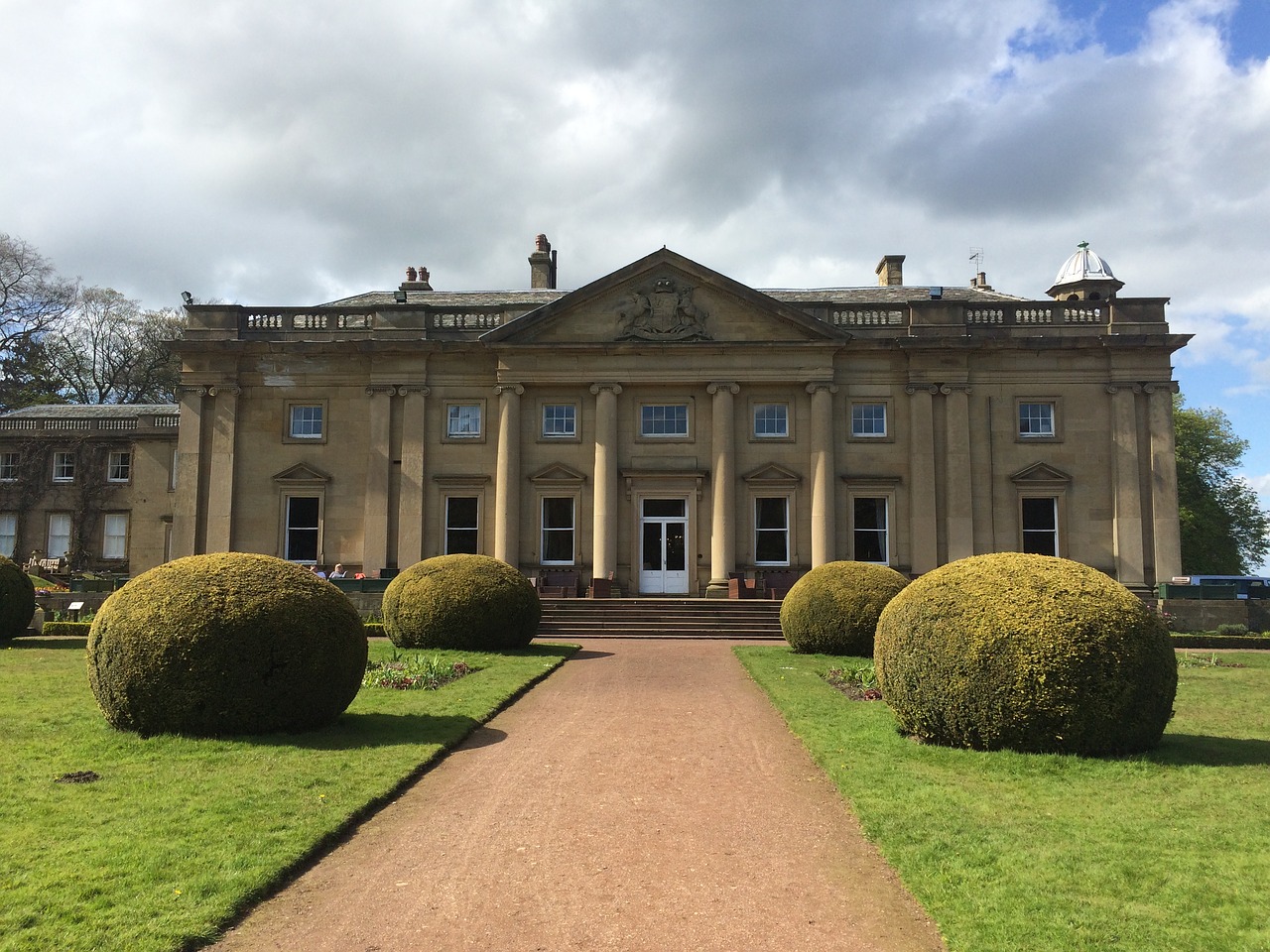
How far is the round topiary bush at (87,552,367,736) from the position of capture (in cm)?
977

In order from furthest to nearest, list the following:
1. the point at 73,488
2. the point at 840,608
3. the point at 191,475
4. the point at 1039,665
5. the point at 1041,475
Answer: the point at 73,488 → the point at 191,475 → the point at 1041,475 → the point at 840,608 → the point at 1039,665

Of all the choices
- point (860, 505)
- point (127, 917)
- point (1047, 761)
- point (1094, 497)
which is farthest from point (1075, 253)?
point (127, 917)

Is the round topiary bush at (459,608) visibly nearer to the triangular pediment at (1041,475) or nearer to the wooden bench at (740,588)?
the wooden bench at (740,588)

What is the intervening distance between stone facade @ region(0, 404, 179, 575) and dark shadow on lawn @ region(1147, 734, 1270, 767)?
39392 millimetres

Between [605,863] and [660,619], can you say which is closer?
[605,863]

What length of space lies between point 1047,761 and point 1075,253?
102 ft

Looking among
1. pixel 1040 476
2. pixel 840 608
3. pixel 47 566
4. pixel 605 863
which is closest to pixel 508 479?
pixel 840 608

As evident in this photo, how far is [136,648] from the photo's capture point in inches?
386

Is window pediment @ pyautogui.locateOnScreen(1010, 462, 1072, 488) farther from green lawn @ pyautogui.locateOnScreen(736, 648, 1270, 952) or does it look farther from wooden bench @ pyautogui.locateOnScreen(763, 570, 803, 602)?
green lawn @ pyautogui.locateOnScreen(736, 648, 1270, 952)

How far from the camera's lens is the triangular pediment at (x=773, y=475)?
3041 centimetres

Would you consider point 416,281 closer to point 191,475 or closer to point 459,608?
point 191,475

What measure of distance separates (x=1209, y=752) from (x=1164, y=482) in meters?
23.2

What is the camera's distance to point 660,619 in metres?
26.1

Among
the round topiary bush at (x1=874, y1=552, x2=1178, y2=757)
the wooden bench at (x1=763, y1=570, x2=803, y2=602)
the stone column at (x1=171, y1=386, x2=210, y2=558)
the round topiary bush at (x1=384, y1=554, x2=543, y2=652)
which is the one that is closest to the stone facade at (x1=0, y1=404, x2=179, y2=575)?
the stone column at (x1=171, y1=386, x2=210, y2=558)
